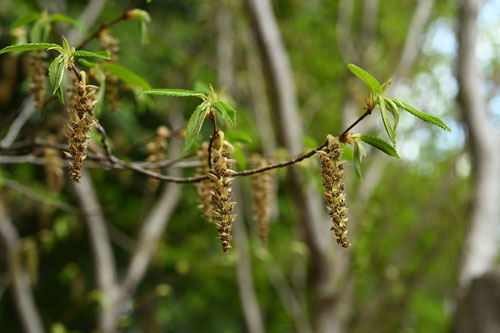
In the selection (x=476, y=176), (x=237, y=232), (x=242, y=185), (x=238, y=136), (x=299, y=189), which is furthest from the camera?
(x=242, y=185)

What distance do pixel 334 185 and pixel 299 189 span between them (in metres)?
2.06

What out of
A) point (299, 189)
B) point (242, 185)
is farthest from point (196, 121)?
point (242, 185)

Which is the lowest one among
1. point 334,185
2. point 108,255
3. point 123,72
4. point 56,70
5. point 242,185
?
point 334,185

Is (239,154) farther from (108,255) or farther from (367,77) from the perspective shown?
(108,255)

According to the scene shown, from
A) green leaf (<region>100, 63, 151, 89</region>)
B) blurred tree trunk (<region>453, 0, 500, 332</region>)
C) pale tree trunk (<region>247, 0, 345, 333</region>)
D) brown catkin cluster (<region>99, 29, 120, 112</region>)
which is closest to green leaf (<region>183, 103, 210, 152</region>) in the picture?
green leaf (<region>100, 63, 151, 89</region>)

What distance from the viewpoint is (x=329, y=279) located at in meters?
2.97

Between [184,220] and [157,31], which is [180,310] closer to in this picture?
[184,220]

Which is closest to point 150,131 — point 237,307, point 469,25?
point 237,307

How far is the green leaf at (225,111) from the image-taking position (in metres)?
0.76

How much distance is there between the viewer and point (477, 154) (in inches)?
121

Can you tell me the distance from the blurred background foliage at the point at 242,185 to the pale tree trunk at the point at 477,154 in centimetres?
55

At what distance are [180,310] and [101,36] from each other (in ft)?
15.8

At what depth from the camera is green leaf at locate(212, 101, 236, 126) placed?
757 mm

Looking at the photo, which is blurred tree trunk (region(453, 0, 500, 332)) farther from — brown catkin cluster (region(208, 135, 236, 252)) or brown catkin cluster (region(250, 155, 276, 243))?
brown catkin cluster (region(208, 135, 236, 252))
